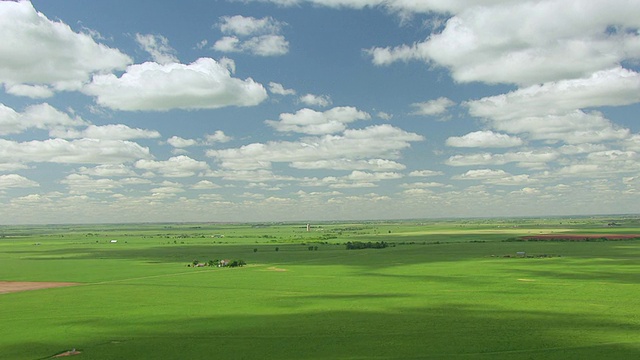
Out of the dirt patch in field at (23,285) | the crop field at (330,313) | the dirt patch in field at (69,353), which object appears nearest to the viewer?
the dirt patch in field at (69,353)

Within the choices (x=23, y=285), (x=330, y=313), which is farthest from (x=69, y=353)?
(x=23, y=285)

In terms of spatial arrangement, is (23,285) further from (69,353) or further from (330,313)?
(330,313)

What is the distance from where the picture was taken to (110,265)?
4483 inches

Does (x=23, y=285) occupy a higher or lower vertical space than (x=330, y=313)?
higher

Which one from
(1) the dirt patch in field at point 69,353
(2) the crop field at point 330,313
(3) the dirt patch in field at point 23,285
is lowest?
(1) the dirt patch in field at point 69,353

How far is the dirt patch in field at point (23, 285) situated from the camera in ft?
248

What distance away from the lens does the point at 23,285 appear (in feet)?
264

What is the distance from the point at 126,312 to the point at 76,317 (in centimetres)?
478

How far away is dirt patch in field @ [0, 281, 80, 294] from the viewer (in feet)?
248

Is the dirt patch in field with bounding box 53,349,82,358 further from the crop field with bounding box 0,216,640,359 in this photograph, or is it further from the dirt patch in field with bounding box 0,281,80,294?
the dirt patch in field with bounding box 0,281,80,294

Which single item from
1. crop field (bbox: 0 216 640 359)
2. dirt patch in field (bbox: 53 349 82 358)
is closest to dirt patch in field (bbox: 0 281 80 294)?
crop field (bbox: 0 216 640 359)

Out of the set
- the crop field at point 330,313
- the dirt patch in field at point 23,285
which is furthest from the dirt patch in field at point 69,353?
the dirt patch in field at point 23,285

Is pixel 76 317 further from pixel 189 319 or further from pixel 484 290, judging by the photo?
pixel 484 290

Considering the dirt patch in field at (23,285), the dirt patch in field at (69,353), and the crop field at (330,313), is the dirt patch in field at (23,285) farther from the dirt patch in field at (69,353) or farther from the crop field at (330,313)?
the dirt patch in field at (69,353)
